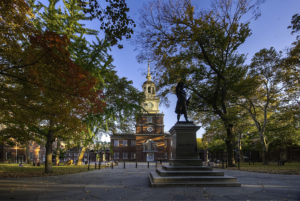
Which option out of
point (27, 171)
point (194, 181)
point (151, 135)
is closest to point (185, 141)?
point (194, 181)

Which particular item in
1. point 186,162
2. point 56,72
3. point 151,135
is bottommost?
point 151,135

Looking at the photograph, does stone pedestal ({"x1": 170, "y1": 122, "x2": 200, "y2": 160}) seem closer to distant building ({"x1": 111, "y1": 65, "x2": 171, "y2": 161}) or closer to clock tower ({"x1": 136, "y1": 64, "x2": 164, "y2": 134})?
distant building ({"x1": 111, "y1": 65, "x2": 171, "y2": 161})

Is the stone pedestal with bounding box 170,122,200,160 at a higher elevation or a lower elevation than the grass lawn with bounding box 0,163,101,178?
higher

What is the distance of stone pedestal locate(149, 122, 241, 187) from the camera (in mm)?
7605

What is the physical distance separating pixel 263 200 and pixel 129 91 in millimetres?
15790

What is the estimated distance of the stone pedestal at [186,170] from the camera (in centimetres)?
761

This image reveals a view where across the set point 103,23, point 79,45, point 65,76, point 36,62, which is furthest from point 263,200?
point 79,45

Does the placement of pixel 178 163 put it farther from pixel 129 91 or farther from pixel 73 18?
pixel 129 91

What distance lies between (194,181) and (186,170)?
36.9 inches

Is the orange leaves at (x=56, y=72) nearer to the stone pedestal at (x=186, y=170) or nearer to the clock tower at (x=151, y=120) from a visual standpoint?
the stone pedestal at (x=186, y=170)

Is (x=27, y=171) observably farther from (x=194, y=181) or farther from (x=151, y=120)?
(x=151, y=120)

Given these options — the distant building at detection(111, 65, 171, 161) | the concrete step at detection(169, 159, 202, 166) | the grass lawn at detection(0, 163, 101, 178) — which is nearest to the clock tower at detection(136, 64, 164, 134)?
the distant building at detection(111, 65, 171, 161)

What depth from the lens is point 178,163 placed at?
9289 millimetres

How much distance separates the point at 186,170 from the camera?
28.7 feet
